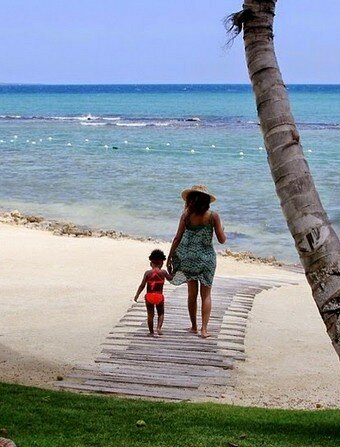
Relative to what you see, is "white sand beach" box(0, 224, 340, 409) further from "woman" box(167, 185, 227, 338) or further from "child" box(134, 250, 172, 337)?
"woman" box(167, 185, 227, 338)

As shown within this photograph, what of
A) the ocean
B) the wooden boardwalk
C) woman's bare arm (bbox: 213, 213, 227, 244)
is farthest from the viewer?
the ocean

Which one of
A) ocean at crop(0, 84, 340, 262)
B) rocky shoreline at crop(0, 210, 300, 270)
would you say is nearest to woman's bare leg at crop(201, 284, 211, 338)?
rocky shoreline at crop(0, 210, 300, 270)

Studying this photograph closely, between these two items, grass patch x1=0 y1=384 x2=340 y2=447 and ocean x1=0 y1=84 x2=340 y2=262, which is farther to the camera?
ocean x1=0 y1=84 x2=340 y2=262

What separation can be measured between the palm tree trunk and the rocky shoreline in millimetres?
12867

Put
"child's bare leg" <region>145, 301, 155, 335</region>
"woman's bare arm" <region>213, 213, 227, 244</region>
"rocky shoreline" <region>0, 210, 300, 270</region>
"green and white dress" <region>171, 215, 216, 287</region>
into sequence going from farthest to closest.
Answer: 1. "rocky shoreline" <region>0, 210, 300, 270</region>
2. "child's bare leg" <region>145, 301, 155, 335</region>
3. "green and white dress" <region>171, 215, 216, 287</region>
4. "woman's bare arm" <region>213, 213, 227, 244</region>

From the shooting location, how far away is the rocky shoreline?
18.7m

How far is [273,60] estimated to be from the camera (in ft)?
17.9

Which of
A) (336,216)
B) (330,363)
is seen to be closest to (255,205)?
(336,216)

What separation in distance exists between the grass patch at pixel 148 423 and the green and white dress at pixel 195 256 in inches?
99.9

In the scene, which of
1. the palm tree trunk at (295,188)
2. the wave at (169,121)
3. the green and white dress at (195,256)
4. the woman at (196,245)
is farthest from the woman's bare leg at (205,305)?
the wave at (169,121)

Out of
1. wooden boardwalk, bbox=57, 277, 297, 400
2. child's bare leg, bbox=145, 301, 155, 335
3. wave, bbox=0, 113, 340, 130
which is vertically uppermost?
wave, bbox=0, 113, 340, 130

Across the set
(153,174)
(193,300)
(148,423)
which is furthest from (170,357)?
(153,174)

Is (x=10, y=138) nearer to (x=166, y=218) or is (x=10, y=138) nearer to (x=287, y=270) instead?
(x=166, y=218)

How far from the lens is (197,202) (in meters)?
9.36
